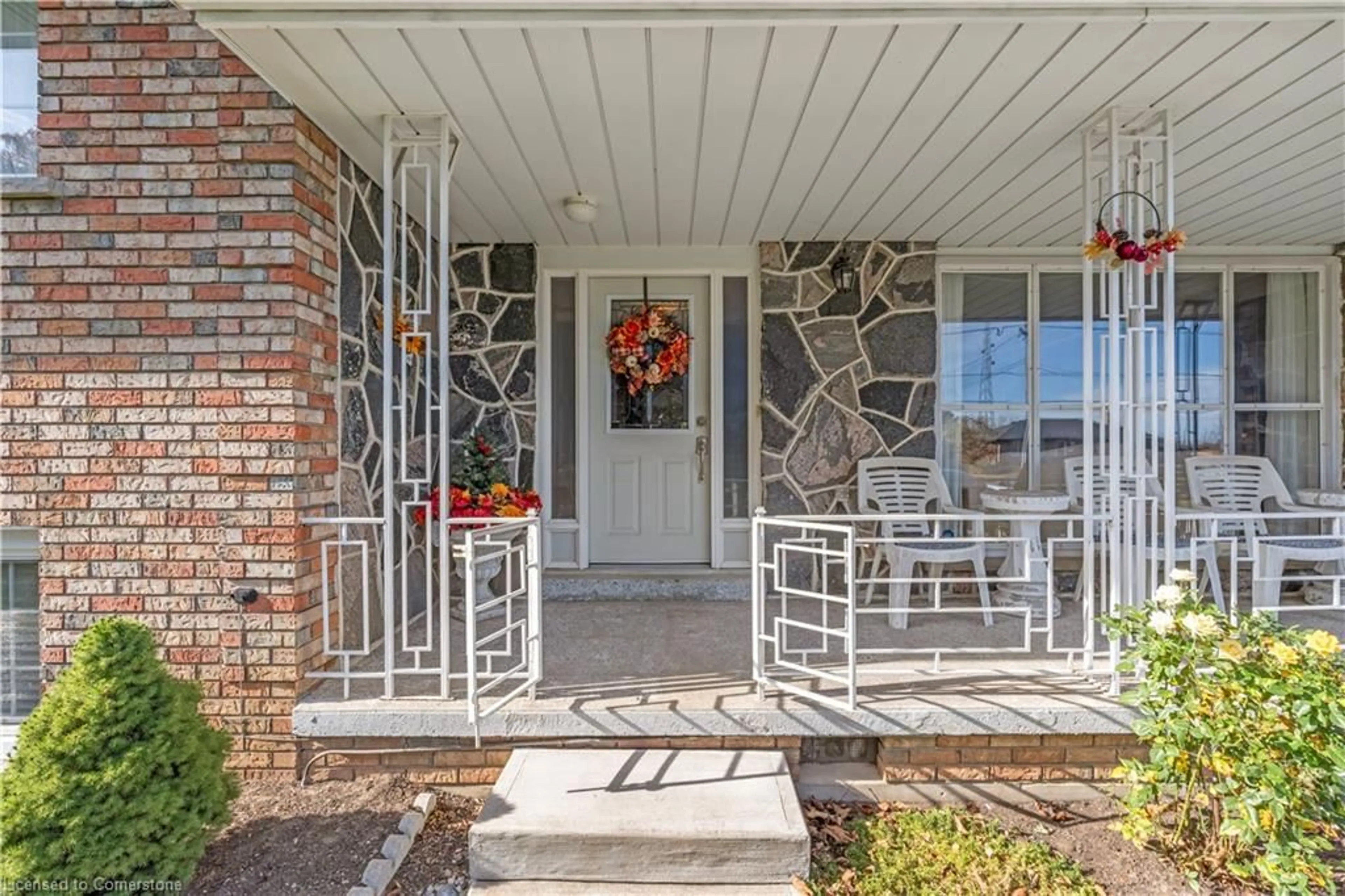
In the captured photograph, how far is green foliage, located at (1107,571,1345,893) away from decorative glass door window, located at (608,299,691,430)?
2.70 m

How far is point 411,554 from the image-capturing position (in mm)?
3650

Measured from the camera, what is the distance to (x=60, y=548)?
2521mm

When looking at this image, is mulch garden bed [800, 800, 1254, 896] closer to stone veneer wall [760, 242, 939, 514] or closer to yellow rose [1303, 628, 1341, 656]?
yellow rose [1303, 628, 1341, 656]

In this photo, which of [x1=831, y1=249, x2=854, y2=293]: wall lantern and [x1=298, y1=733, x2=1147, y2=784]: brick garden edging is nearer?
[x1=298, y1=733, x2=1147, y2=784]: brick garden edging

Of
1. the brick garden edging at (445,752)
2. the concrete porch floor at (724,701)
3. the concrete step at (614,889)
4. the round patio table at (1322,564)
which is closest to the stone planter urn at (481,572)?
the concrete porch floor at (724,701)

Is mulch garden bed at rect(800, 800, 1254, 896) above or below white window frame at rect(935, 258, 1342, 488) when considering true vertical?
below

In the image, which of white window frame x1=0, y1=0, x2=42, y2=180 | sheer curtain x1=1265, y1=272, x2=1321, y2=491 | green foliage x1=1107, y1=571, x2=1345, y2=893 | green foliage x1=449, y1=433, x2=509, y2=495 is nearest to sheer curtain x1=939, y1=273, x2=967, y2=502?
sheer curtain x1=1265, y1=272, x2=1321, y2=491

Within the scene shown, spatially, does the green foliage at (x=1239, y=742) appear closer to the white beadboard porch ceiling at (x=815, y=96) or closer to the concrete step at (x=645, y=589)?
the white beadboard porch ceiling at (x=815, y=96)

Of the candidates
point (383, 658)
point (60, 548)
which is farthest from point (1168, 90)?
point (60, 548)

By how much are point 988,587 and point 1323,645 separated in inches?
78.7

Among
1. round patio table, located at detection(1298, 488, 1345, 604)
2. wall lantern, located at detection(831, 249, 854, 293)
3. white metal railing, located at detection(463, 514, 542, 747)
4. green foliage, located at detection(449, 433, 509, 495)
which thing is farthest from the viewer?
wall lantern, located at detection(831, 249, 854, 293)

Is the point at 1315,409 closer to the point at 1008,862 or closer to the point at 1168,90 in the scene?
the point at 1168,90

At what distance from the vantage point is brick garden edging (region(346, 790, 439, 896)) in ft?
6.69

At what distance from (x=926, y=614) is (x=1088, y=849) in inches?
57.4
